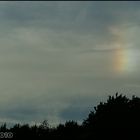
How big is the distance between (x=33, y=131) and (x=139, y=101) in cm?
1713

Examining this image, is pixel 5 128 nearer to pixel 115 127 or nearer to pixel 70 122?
pixel 70 122

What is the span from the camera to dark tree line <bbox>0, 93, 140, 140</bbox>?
80.6 meters

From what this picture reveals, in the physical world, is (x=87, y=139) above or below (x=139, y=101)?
below

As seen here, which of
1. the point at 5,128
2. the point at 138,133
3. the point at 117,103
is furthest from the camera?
the point at 5,128

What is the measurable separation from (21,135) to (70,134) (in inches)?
303

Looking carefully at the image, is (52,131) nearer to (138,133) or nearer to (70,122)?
(70,122)

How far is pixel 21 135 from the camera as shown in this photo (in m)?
87.8

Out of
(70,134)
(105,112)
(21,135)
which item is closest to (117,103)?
(105,112)

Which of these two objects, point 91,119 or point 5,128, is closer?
point 91,119

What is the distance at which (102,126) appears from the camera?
81750mm

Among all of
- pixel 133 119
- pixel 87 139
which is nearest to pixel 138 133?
pixel 133 119

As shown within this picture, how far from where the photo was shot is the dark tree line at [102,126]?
80.6 m

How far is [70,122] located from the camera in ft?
308

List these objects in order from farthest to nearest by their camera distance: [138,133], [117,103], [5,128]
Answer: [5,128]
[117,103]
[138,133]
